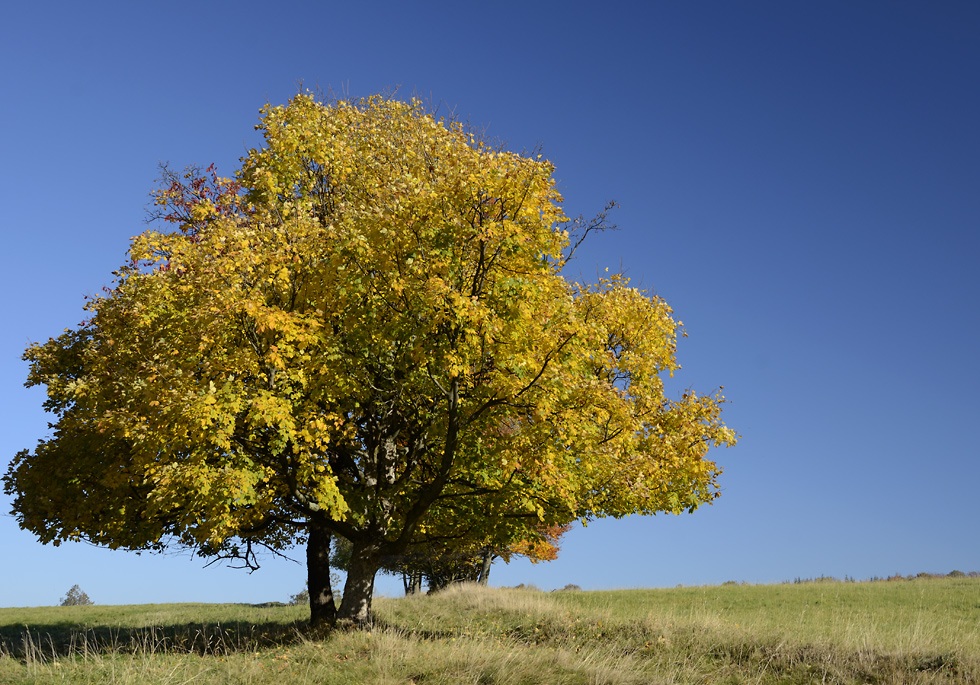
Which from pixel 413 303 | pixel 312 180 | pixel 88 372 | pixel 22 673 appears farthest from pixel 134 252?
pixel 22 673

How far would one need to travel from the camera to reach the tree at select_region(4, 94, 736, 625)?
13.5 metres

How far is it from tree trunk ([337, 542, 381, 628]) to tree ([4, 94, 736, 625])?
0.05 meters

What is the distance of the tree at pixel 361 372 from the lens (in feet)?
44.3

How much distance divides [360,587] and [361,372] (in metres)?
6.42

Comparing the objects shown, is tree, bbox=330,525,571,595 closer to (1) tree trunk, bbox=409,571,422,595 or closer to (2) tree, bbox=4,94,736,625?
(1) tree trunk, bbox=409,571,422,595

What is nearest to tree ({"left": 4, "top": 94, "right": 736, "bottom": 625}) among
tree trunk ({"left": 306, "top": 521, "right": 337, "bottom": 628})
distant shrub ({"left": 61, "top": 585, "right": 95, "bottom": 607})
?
tree trunk ({"left": 306, "top": 521, "right": 337, "bottom": 628})

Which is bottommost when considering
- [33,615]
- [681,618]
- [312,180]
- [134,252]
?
[33,615]

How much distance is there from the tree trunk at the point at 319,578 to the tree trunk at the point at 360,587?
6.70ft

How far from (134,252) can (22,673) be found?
30.2 feet

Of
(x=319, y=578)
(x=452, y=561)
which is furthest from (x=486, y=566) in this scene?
(x=319, y=578)

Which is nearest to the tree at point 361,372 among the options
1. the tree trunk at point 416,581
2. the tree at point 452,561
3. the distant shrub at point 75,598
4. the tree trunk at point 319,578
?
the tree trunk at point 319,578

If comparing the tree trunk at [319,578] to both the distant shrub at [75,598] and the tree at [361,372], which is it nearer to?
the tree at [361,372]

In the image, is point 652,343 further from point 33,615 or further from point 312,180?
point 33,615

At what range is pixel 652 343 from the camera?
17.9 metres
